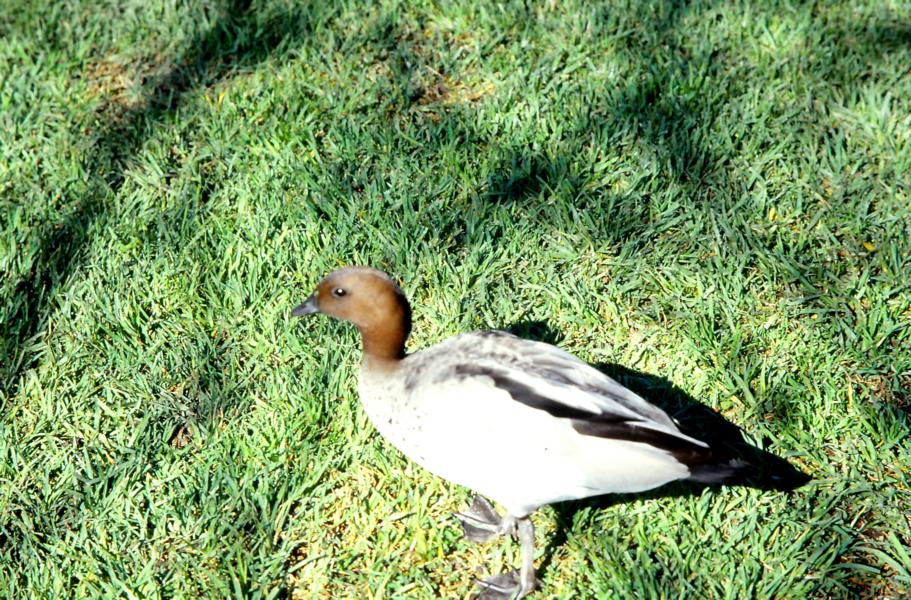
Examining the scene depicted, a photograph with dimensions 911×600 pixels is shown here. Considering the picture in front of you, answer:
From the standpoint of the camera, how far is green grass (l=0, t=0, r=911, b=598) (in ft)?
10.9

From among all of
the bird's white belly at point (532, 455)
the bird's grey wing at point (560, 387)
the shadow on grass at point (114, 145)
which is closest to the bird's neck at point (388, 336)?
the bird's grey wing at point (560, 387)

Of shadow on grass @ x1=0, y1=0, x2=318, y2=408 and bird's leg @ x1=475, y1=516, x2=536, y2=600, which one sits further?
shadow on grass @ x1=0, y1=0, x2=318, y2=408

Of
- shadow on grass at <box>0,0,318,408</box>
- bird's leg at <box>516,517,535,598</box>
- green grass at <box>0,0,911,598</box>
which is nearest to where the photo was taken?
bird's leg at <box>516,517,535,598</box>

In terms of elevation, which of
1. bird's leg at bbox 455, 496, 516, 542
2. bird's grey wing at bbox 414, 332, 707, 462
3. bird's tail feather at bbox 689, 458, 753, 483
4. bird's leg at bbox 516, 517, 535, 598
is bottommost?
bird's leg at bbox 455, 496, 516, 542

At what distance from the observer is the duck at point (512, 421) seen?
9.66 feet

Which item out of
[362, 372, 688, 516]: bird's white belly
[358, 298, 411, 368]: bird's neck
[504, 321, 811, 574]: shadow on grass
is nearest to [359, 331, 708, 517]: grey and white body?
[362, 372, 688, 516]: bird's white belly

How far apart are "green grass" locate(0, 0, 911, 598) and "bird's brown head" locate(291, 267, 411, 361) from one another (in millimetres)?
517

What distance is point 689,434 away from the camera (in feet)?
11.0

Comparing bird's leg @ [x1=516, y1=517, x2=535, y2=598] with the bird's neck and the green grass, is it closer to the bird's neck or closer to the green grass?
the green grass

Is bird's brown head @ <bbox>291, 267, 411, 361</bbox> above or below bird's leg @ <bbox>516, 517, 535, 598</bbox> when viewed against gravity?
above

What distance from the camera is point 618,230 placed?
427 centimetres

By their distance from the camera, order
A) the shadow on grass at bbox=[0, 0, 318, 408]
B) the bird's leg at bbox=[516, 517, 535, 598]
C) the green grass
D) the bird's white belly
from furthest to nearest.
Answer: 1. the shadow on grass at bbox=[0, 0, 318, 408]
2. the green grass
3. the bird's leg at bbox=[516, 517, 535, 598]
4. the bird's white belly

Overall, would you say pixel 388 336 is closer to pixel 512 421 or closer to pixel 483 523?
pixel 512 421

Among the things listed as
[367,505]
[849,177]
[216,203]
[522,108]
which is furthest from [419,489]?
[849,177]
